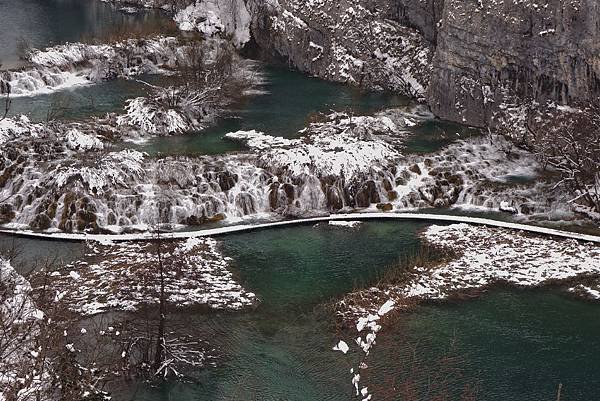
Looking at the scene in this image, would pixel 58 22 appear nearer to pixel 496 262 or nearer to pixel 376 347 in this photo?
pixel 496 262

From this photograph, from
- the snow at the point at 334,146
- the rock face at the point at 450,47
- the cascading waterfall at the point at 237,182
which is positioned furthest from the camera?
the rock face at the point at 450,47

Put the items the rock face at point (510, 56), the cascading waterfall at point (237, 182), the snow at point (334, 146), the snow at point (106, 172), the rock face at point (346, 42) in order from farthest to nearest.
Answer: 1. the rock face at point (346, 42)
2. the rock face at point (510, 56)
3. the snow at point (334, 146)
4. the snow at point (106, 172)
5. the cascading waterfall at point (237, 182)

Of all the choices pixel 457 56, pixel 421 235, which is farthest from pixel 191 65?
pixel 421 235

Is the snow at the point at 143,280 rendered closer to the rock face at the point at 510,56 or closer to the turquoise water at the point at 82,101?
the turquoise water at the point at 82,101

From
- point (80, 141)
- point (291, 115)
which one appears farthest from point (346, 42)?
point (80, 141)

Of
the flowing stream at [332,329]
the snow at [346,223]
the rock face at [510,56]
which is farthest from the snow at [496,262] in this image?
the rock face at [510,56]

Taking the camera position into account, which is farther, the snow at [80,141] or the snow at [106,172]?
the snow at [80,141]
